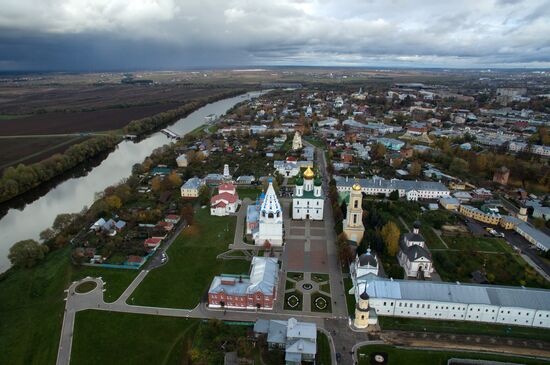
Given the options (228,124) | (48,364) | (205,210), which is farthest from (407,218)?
(228,124)

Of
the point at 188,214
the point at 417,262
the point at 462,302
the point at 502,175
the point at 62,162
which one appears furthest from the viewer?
the point at 62,162

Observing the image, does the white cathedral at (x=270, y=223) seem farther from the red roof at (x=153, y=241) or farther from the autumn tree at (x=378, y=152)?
the autumn tree at (x=378, y=152)

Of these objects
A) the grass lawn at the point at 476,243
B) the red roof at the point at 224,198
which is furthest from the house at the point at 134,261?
the grass lawn at the point at 476,243

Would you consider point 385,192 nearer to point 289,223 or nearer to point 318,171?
point 318,171

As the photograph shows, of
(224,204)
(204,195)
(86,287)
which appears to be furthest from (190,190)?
(86,287)

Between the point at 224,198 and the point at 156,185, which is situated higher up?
the point at 224,198

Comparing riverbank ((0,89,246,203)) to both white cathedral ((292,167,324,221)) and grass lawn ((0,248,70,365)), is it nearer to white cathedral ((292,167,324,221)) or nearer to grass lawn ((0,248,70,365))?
grass lawn ((0,248,70,365))

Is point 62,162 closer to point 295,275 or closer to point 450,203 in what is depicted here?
point 295,275
